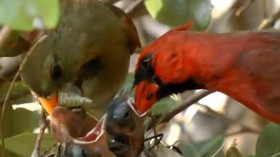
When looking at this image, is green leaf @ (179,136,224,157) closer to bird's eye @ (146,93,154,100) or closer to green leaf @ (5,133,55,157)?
bird's eye @ (146,93,154,100)

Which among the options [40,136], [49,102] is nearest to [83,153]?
[40,136]

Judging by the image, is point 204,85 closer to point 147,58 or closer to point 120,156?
point 147,58

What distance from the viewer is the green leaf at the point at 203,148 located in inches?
49.9

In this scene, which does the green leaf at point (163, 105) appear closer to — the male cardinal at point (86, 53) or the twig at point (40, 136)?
the male cardinal at point (86, 53)

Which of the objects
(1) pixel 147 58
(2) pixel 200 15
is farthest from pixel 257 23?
(1) pixel 147 58

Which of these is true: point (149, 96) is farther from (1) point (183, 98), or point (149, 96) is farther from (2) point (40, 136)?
(1) point (183, 98)

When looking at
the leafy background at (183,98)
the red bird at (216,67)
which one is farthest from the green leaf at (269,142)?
the red bird at (216,67)

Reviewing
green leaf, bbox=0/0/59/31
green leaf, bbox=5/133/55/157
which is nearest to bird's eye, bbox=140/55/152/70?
green leaf, bbox=5/133/55/157

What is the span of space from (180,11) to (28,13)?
2.11 feet

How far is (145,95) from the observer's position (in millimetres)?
1069

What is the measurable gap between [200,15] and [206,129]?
0.75 m

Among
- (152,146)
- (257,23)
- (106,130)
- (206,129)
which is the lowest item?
(206,129)

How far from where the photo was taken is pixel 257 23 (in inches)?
70.1

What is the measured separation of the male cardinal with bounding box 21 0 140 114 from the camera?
44.1 inches
